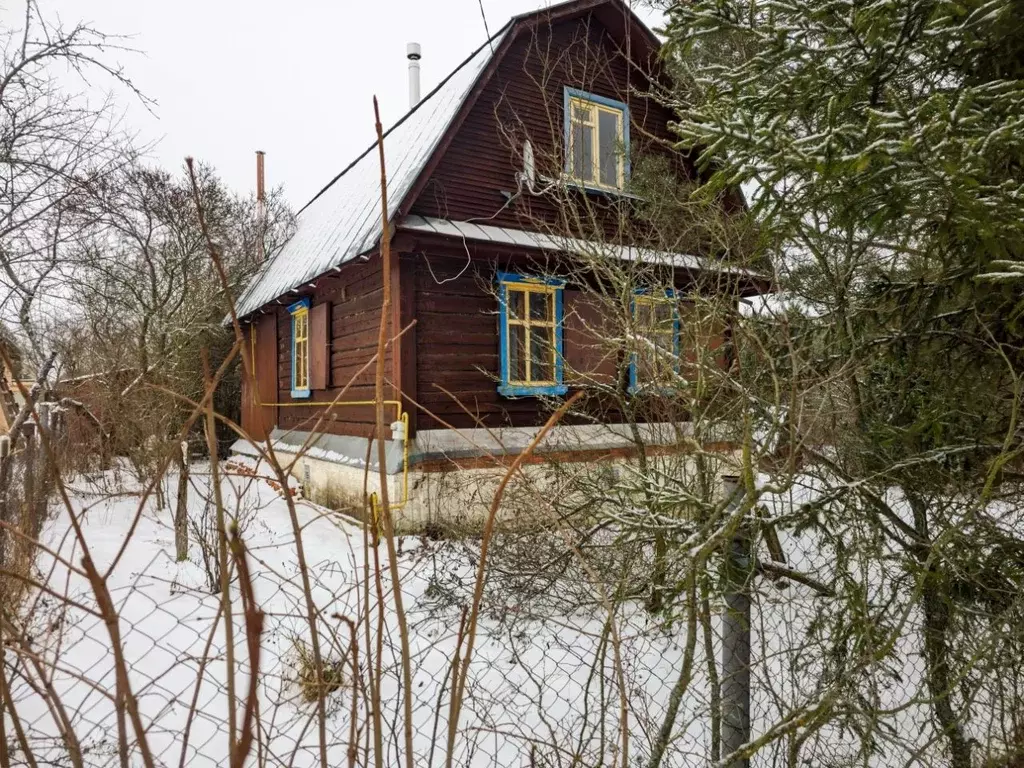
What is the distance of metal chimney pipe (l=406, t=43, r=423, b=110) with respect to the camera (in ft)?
42.0

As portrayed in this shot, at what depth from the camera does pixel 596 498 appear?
148 inches

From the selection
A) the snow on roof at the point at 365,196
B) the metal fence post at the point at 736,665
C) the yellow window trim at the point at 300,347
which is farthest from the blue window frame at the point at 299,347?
the metal fence post at the point at 736,665

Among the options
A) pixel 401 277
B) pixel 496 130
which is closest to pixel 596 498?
pixel 401 277

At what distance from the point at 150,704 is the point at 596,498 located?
2792mm

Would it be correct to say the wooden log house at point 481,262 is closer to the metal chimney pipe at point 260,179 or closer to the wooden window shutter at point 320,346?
the wooden window shutter at point 320,346

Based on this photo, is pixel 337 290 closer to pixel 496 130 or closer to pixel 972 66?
pixel 496 130

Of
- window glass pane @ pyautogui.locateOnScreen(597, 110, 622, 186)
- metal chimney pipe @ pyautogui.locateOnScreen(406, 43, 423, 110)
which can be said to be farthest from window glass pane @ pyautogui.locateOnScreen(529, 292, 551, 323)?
metal chimney pipe @ pyautogui.locateOnScreen(406, 43, 423, 110)

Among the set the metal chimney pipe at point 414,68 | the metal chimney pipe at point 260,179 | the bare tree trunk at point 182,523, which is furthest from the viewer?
the metal chimney pipe at point 260,179

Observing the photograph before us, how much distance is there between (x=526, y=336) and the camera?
790cm

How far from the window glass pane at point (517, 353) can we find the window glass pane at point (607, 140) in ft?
8.31

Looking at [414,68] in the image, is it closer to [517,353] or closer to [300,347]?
[300,347]

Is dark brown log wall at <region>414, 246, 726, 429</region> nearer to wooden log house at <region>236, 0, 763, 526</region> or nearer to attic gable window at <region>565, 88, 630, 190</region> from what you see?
wooden log house at <region>236, 0, 763, 526</region>

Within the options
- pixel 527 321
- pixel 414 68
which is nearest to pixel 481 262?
pixel 527 321

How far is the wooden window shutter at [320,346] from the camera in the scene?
9.05m
